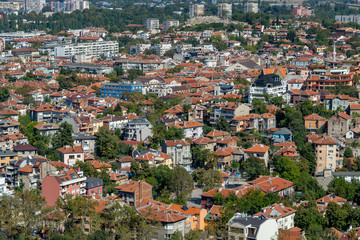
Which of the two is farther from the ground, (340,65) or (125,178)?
(340,65)

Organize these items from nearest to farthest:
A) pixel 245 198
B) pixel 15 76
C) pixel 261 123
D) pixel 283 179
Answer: pixel 245 198
pixel 283 179
pixel 261 123
pixel 15 76

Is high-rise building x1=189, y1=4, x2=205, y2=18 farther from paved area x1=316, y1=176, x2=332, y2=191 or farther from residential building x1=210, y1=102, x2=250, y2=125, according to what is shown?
paved area x1=316, y1=176, x2=332, y2=191

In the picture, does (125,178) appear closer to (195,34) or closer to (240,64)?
(240,64)

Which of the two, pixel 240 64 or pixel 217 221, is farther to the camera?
pixel 240 64

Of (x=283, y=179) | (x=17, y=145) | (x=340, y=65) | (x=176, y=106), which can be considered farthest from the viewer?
(x=340, y=65)

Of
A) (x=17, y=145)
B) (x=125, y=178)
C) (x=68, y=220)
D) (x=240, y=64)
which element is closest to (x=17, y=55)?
(x=240, y=64)

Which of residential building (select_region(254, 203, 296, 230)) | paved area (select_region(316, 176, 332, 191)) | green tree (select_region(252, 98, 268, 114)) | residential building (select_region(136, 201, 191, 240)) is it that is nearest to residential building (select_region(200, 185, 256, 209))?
residential building (select_region(254, 203, 296, 230))

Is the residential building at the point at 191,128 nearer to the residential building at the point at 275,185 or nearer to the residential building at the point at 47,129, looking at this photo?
the residential building at the point at 47,129
